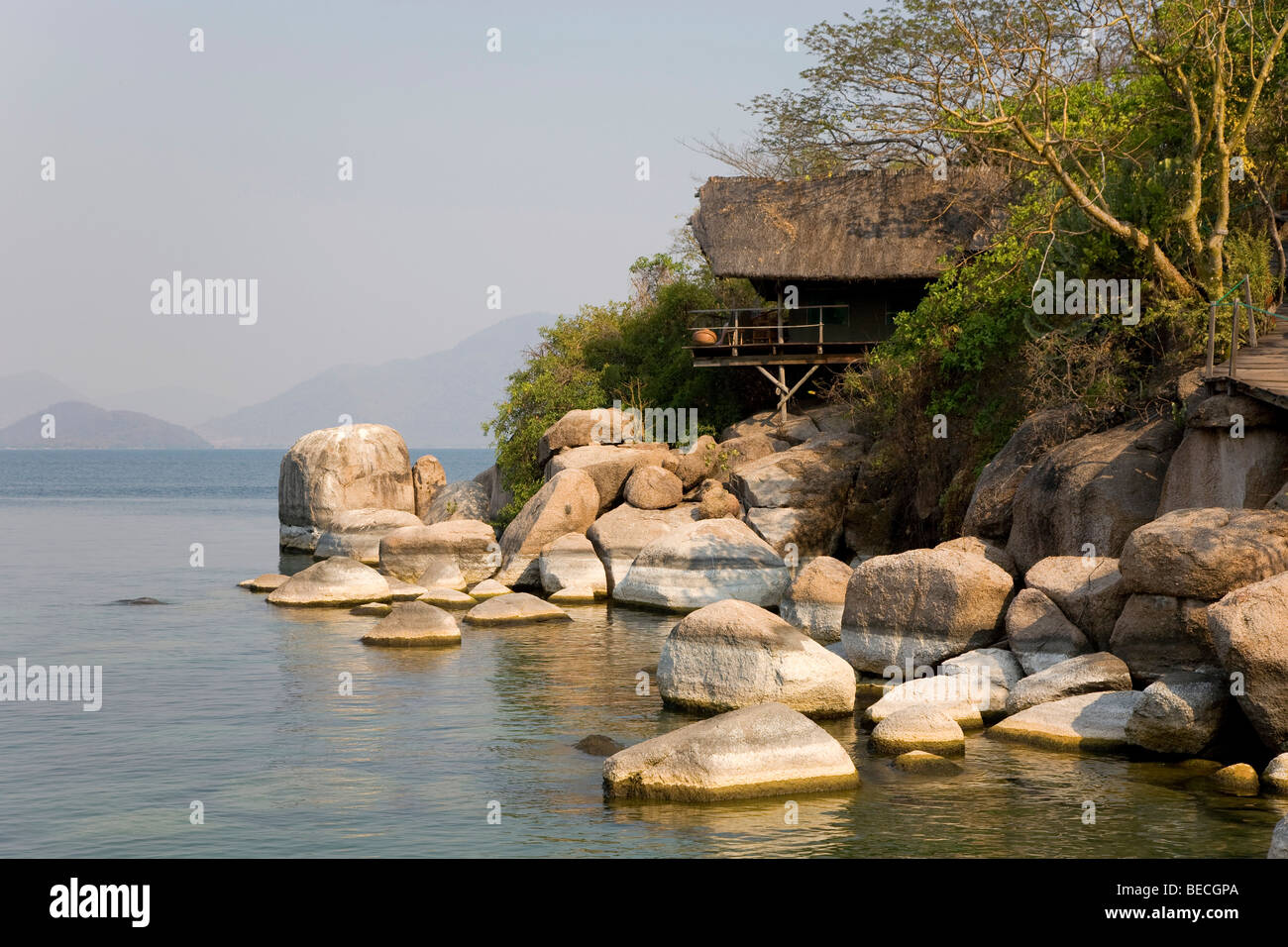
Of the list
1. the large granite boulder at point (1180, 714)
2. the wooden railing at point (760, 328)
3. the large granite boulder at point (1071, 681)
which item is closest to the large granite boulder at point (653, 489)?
the wooden railing at point (760, 328)

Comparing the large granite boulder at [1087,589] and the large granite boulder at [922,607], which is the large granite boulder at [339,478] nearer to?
the large granite boulder at [922,607]

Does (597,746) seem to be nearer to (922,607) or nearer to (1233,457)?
(922,607)

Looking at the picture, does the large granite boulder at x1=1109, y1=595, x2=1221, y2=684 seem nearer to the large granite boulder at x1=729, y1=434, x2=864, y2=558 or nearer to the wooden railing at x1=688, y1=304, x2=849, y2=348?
the large granite boulder at x1=729, y1=434, x2=864, y2=558

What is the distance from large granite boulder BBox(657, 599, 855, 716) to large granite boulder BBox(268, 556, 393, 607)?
1155cm

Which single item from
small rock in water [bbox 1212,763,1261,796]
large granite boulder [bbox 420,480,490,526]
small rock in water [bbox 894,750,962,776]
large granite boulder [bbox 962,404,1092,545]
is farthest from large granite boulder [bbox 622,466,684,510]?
small rock in water [bbox 1212,763,1261,796]

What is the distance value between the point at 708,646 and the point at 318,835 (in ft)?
18.3

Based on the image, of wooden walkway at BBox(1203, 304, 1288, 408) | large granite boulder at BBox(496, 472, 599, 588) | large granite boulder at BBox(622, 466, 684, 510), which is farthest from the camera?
large granite boulder at BBox(622, 466, 684, 510)

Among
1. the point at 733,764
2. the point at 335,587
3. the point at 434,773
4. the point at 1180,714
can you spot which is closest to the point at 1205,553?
the point at 1180,714

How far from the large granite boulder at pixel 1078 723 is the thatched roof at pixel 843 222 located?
18476 millimetres

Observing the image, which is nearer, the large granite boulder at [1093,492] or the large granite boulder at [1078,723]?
the large granite boulder at [1078,723]

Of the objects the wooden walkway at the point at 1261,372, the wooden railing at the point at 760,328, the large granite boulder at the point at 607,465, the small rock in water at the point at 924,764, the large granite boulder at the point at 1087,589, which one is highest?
the wooden railing at the point at 760,328

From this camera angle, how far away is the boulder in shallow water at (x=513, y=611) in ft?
73.9

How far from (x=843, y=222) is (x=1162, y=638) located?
19678mm

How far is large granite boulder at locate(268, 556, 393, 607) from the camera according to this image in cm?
2509
